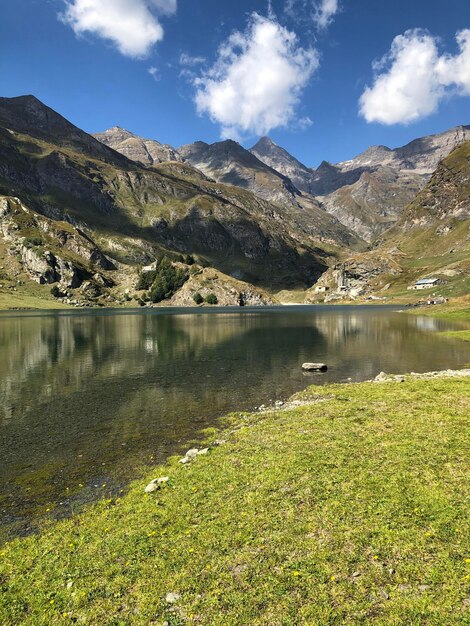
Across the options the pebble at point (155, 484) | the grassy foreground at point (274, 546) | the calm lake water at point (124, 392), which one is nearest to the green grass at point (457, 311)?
the calm lake water at point (124, 392)

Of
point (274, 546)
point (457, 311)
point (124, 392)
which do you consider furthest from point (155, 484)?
point (457, 311)

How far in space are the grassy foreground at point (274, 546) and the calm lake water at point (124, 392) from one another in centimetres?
460

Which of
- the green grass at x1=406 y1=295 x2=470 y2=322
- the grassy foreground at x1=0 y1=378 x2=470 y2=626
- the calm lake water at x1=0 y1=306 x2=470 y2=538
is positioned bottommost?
the calm lake water at x1=0 y1=306 x2=470 y2=538

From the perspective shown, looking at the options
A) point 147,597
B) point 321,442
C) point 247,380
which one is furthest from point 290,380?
point 147,597

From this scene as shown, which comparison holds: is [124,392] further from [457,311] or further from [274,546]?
[457,311]

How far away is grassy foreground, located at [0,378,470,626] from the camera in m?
11.0

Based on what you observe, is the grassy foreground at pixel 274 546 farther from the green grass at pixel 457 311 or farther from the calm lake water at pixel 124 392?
the green grass at pixel 457 311

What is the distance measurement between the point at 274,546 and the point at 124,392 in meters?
34.7

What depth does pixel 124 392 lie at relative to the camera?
45219 millimetres

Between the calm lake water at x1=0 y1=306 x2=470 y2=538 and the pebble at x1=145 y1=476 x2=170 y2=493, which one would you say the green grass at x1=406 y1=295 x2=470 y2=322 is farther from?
the pebble at x1=145 y1=476 x2=170 y2=493

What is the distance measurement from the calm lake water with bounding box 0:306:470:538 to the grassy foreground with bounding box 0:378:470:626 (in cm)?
460

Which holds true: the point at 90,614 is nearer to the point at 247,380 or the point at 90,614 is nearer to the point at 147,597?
the point at 147,597

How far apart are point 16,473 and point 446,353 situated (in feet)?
212

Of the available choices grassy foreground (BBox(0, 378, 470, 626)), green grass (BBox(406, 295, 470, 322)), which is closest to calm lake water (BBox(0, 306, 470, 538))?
grassy foreground (BBox(0, 378, 470, 626))
